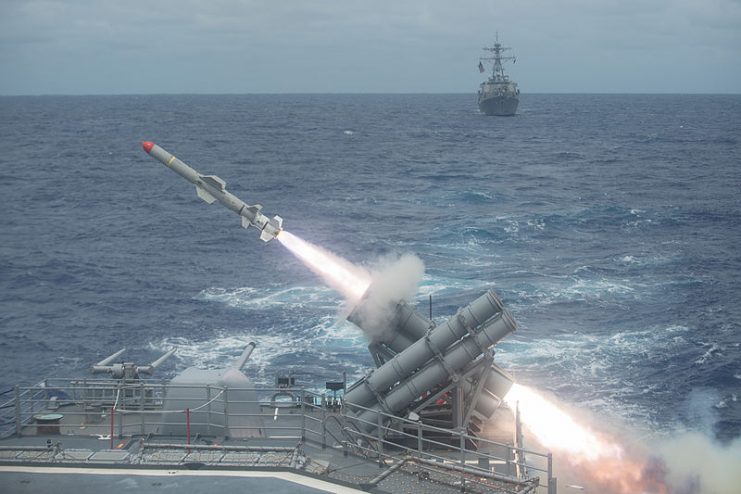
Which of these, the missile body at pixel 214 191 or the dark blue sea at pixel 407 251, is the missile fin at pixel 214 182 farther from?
the dark blue sea at pixel 407 251

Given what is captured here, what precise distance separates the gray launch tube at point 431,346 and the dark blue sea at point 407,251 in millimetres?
14871

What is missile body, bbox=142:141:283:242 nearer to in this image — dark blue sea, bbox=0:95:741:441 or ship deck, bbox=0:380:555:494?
dark blue sea, bbox=0:95:741:441

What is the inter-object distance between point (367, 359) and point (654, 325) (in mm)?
15867

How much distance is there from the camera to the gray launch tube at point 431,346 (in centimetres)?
2350

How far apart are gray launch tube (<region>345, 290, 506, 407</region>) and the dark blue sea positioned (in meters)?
14.9

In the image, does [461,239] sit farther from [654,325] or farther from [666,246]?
[654,325]

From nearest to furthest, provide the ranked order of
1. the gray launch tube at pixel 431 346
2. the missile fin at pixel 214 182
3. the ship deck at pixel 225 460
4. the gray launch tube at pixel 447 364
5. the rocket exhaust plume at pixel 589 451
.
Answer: the ship deck at pixel 225 460 < the gray launch tube at pixel 431 346 < the gray launch tube at pixel 447 364 < the rocket exhaust plume at pixel 589 451 < the missile fin at pixel 214 182

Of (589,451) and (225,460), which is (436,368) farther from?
(589,451)

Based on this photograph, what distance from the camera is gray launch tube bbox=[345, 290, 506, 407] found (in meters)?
23.5

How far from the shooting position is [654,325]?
4672 centimetres

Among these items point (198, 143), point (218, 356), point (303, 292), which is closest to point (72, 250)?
point (303, 292)

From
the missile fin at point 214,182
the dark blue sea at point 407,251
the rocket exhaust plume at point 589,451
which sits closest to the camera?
the rocket exhaust plume at point 589,451

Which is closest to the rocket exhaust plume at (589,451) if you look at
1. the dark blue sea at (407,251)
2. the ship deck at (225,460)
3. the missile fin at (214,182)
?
the dark blue sea at (407,251)

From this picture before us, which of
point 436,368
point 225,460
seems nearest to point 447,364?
point 436,368
